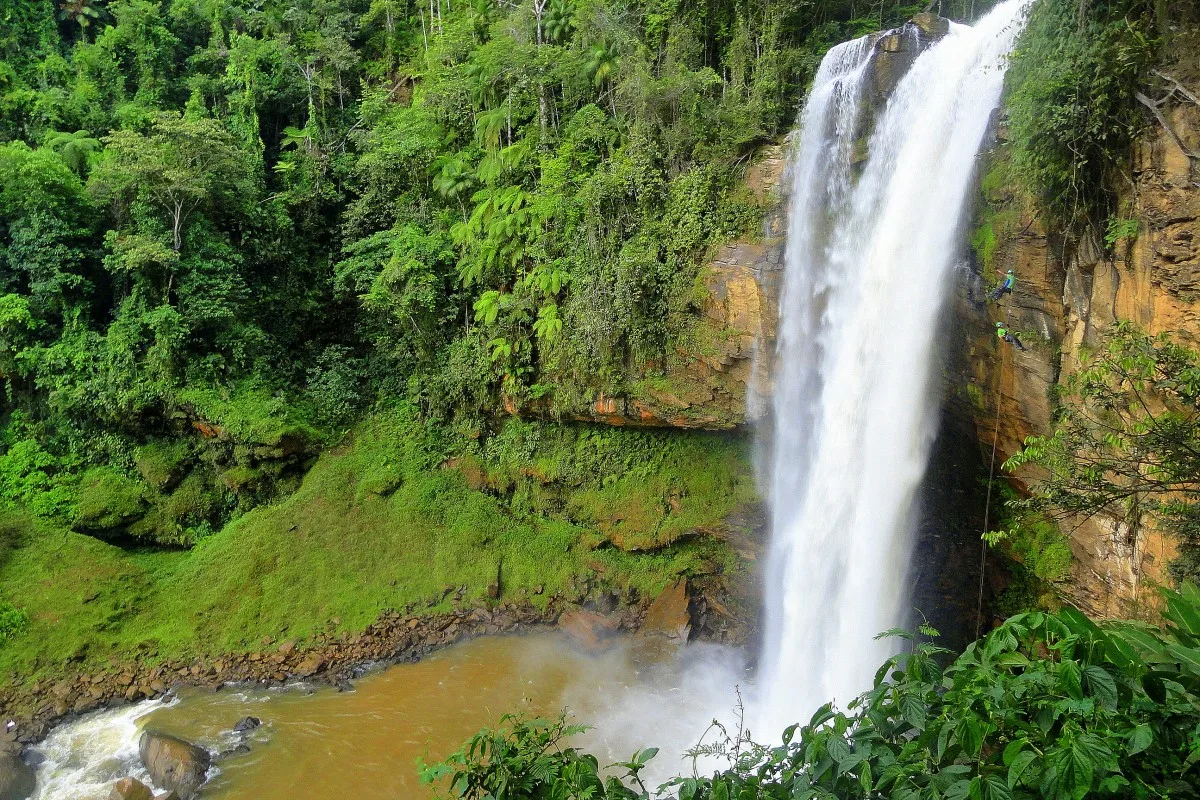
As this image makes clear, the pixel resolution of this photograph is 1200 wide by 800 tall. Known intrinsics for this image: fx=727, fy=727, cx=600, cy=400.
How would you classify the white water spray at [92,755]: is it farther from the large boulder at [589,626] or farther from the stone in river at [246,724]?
the large boulder at [589,626]

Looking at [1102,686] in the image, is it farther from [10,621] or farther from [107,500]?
[107,500]

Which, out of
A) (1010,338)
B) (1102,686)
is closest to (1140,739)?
(1102,686)

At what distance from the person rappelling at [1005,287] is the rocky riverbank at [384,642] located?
23.5 ft

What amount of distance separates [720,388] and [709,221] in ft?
9.33

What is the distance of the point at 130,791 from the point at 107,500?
21.2ft

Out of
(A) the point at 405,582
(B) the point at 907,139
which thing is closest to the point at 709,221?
(B) the point at 907,139

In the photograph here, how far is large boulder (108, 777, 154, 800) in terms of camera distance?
9.55 meters

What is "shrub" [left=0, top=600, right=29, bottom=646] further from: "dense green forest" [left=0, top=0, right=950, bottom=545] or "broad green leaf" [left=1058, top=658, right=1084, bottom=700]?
"broad green leaf" [left=1058, top=658, right=1084, bottom=700]

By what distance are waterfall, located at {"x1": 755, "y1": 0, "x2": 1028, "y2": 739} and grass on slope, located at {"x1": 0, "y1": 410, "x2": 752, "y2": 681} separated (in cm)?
259

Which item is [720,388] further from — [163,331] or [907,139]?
[163,331]

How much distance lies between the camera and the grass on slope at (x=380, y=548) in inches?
511

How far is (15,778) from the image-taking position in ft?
33.3

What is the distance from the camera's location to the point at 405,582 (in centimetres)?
1423

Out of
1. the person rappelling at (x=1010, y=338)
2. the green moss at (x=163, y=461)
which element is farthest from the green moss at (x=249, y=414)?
the person rappelling at (x=1010, y=338)
